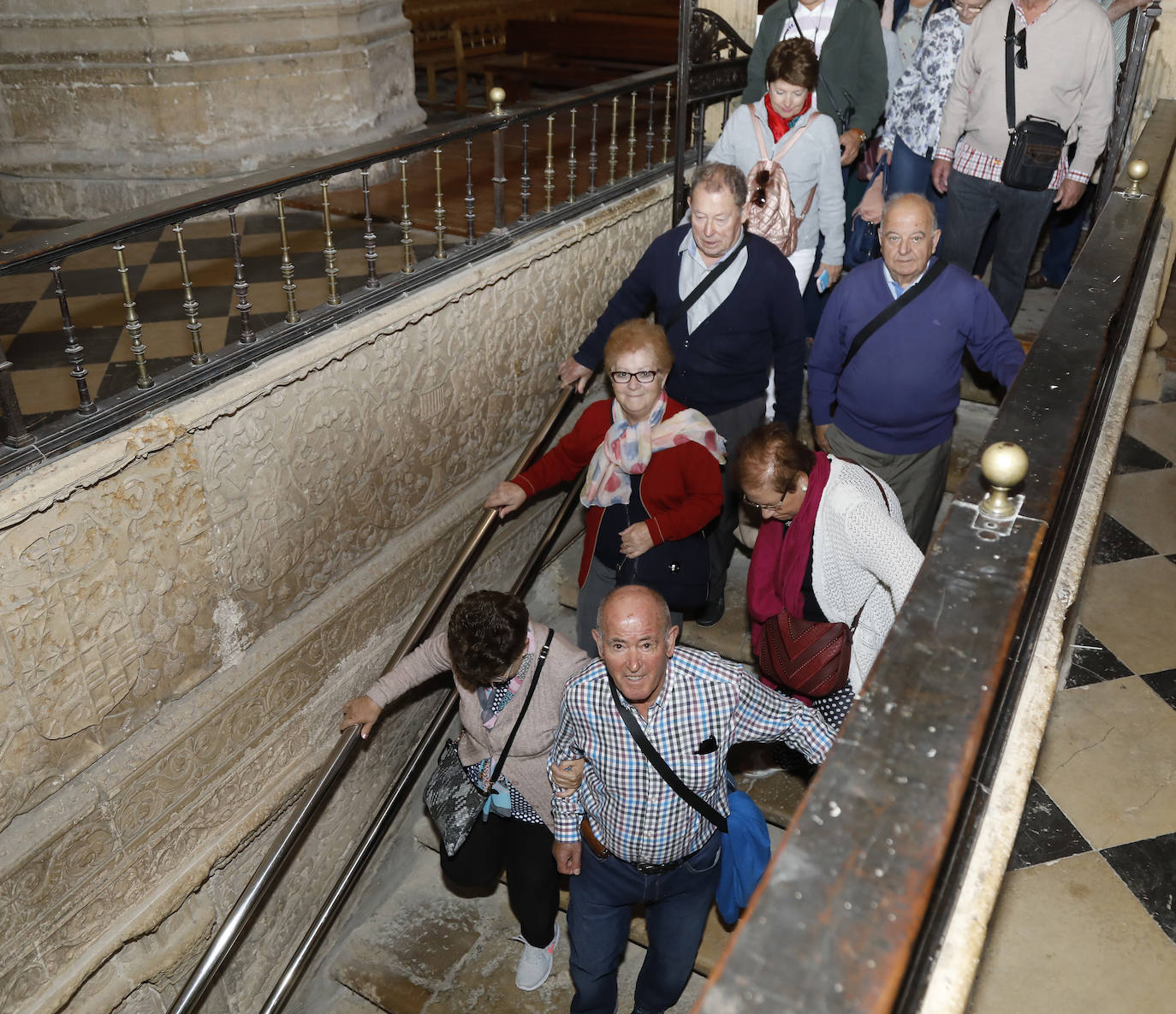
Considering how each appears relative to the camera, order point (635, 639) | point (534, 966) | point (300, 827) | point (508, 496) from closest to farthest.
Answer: point (635, 639), point (300, 827), point (508, 496), point (534, 966)

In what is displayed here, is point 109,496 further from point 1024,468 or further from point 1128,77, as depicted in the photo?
point 1128,77

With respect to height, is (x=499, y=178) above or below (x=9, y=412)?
above

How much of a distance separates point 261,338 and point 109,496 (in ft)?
2.21

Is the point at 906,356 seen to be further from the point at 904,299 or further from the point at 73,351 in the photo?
the point at 73,351

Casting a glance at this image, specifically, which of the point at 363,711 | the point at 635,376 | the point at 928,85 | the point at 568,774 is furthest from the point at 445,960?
the point at 928,85

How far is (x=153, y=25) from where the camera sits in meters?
4.98

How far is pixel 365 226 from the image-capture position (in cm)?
403

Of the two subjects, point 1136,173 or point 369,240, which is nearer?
point 369,240

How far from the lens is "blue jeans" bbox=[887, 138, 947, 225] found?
432 centimetres

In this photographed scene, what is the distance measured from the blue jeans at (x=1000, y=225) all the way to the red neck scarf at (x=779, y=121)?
72 cm

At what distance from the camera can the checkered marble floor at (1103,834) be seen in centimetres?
229

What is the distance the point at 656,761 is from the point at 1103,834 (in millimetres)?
1173

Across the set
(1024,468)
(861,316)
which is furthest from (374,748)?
(1024,468)

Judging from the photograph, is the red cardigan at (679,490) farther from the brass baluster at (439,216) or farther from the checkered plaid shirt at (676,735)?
the brass baluster at (439,216)
